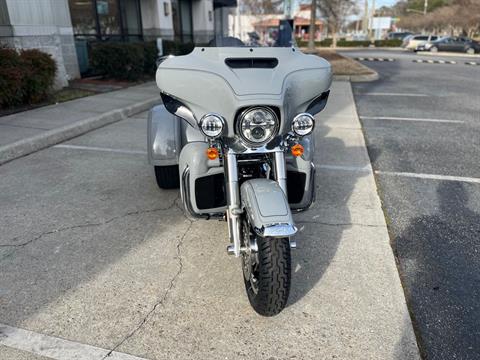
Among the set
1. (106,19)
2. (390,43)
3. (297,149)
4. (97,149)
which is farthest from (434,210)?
(390,43)

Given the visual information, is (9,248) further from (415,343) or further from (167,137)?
(415,343)

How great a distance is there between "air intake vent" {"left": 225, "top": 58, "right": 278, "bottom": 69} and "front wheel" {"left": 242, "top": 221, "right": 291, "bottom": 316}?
1.15 m

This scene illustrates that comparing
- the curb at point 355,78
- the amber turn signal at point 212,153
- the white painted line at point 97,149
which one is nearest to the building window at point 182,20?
the curb at point 355,78

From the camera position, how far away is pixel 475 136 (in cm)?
647

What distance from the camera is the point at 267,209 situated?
2.26 metres

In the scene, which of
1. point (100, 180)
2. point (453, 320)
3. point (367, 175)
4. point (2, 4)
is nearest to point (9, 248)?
point (100, 180)

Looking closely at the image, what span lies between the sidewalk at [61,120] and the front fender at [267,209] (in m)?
4.06

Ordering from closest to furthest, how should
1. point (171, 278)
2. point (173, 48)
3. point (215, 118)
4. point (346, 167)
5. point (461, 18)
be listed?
point (215, 118) → point (171, 278) → point (346, 167) → point (173, 48) → point (461, 18)

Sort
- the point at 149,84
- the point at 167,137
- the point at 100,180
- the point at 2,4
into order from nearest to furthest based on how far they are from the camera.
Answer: the point at 167,137 → the point at 100,180 → the point at 2,4 → the point at 149,84

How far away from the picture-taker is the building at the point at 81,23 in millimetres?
8594

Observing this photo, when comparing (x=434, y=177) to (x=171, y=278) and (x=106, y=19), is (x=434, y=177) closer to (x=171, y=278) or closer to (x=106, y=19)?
(x=171, y=278)

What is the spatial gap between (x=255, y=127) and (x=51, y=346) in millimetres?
1709

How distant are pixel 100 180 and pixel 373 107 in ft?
21.9

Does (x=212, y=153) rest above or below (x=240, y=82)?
below
